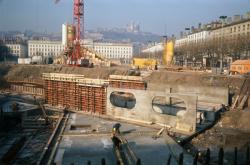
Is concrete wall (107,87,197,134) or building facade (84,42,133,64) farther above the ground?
building facade (84,42,133,64)

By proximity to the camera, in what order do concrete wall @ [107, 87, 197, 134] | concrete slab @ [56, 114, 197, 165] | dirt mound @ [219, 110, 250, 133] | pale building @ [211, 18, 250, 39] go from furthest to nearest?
pale building @ [211, 18, 250, 39] → dirt mound @ [219, 110, 250, 133] → concrete wall @ [107, 87, 197, 134] → concrete slab @ [56, 114, 197, 165]

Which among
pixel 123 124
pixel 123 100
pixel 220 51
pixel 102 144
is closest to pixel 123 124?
pixel 123 124

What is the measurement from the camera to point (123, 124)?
64.7 ft

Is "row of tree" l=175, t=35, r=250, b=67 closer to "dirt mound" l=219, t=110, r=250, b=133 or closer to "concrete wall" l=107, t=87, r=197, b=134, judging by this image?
"dirt mound" l=219, t=110, r=250, b=133

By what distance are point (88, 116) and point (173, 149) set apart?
835cm

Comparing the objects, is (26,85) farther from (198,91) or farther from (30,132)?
(198,91)

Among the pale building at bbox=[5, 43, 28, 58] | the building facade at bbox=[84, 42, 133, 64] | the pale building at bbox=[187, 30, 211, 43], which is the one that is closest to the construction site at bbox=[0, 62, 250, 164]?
the pale building at bbox=[187, 30, 211, 43]

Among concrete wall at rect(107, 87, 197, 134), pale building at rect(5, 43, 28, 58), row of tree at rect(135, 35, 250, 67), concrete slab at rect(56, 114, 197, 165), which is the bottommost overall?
concrete slab at rect(56, 114, 197, 165)

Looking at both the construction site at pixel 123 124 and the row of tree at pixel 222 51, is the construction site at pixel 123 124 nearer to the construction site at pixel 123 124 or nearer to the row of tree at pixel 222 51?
the construction site at pixel 123 124

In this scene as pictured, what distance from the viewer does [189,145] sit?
57.0 feet

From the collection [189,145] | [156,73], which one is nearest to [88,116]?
[189,145]

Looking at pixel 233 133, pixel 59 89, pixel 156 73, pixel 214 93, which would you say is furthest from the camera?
pixel 156 73

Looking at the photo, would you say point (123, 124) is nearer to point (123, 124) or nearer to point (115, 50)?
point (123, 124)

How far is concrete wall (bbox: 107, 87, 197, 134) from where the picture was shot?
18.2m
